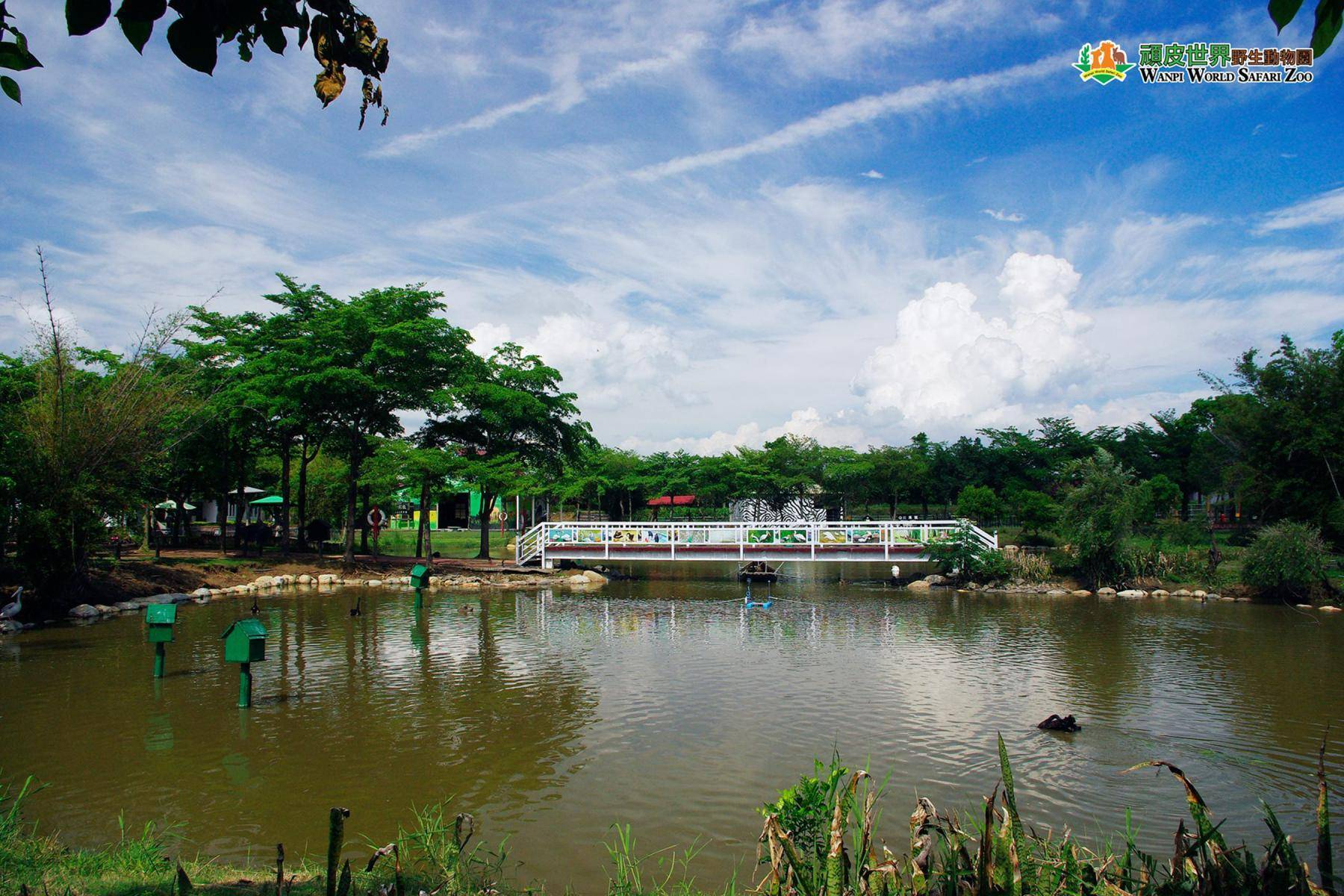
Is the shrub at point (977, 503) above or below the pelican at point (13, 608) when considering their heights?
above

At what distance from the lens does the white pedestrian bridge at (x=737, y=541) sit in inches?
1145

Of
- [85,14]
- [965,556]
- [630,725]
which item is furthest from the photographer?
[965,556]

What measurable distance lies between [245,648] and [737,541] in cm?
2229

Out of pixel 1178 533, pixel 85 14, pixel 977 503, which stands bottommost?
pixel 1178 533

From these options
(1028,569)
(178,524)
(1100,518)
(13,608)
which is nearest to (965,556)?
(1028,569)

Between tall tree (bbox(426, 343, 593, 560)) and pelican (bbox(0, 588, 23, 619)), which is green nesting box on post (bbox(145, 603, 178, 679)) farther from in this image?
tall tree (bbox(426, 343, 593, 560))

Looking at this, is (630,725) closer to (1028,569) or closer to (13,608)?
(13,608)

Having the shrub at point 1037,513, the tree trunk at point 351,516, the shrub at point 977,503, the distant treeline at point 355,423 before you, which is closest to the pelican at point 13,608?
the distant treeline at point 355,423

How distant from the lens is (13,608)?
16.5 m

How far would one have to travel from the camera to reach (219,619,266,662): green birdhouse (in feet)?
33.8

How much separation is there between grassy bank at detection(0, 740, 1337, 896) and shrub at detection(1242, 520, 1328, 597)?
19.9 m

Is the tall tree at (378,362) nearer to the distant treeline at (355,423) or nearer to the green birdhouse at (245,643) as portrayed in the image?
the distant treeline at (355,423)

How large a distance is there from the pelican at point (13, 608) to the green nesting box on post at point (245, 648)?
9.74m

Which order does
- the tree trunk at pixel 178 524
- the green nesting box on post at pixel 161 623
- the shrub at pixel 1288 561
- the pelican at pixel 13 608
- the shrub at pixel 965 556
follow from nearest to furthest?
the green nesting box on post at pixel 161 623
the pelican at pixel 13 608
the shrub at pixel 1288 561
the shrub at pixel 965 556
the tree trunk at pixel 178 524
